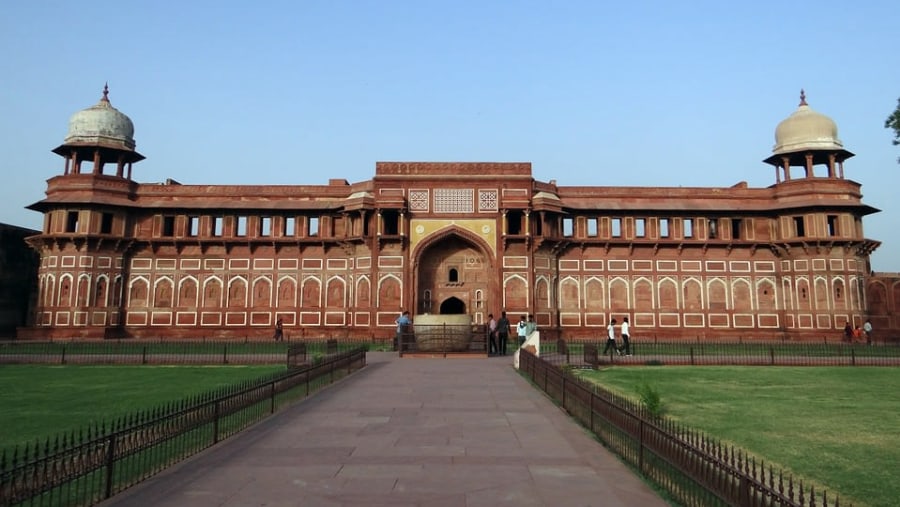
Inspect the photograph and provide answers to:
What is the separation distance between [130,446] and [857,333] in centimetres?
3293

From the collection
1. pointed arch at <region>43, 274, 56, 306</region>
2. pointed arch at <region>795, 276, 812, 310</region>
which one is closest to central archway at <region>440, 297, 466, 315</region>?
pointed arch at <region>795, 276, 812, 310</region>

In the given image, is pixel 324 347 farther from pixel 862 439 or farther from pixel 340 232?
pixel 862 439

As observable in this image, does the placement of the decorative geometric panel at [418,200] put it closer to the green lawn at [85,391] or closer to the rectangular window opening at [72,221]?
the green lawn at [85,391]

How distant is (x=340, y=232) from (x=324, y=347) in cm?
876

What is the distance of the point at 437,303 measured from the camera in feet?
98.9

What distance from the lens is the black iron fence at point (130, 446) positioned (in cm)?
427

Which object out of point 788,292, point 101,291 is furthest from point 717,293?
point 101,291

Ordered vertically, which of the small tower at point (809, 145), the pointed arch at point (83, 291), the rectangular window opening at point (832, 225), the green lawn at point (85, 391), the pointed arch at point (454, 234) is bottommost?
the green lawn at point (85, 391)

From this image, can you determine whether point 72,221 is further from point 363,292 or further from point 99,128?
point 363,292

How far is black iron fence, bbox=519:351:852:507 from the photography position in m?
3.72

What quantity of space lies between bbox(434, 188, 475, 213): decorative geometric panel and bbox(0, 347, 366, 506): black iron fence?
1894cm

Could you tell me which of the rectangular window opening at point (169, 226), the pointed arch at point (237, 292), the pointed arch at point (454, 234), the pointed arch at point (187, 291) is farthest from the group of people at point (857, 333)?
the rectangular window opening at point (169, 226)

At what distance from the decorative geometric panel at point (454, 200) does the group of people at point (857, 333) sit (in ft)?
65.3

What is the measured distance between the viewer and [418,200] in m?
29.8
